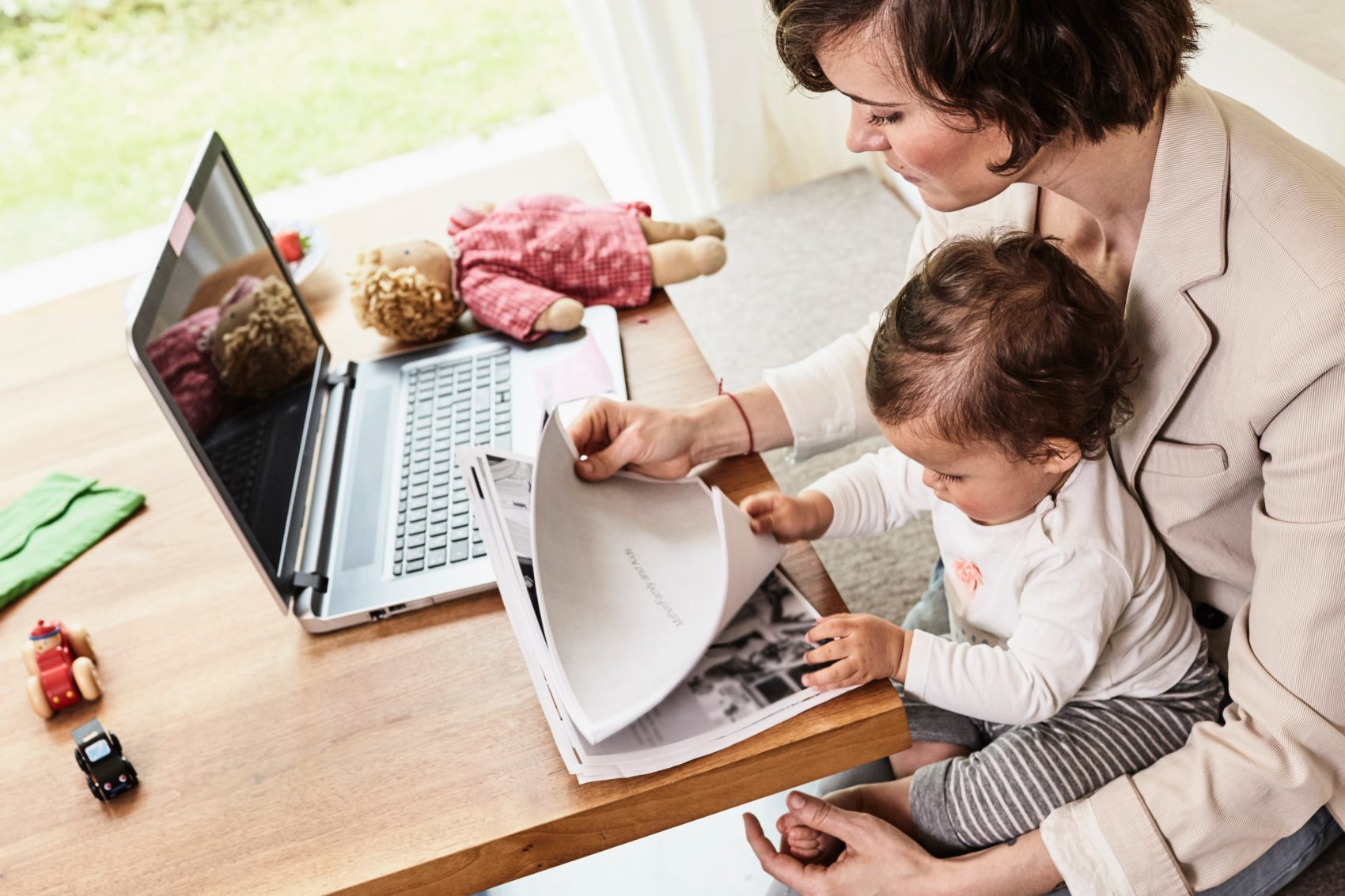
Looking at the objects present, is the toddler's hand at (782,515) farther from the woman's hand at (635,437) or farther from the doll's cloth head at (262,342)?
the doll's cloth head at (262,342)

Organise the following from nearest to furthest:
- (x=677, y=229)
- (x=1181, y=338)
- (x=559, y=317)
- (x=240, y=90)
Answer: (x=1181, y=338)
(x=559, y=317)
(x=677, y=229)
(x=240, y=90)

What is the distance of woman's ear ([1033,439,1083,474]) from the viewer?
910 mm

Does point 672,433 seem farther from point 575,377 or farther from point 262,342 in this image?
point 262,342

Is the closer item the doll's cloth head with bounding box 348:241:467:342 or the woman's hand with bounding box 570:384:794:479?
the woman's hand with bounding box 570:384:794:479

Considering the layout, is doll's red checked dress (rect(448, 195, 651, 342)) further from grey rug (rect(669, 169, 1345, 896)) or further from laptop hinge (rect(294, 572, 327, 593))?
grey rug (rect(669, 169, 1345, 896))

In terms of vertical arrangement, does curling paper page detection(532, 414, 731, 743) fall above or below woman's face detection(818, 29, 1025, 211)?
below

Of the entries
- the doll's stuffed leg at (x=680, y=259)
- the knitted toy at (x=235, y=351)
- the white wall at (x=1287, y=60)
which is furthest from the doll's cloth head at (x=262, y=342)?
the white wall at (x=1287, y=60)

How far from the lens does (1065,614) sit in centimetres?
93

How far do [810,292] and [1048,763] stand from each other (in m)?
1.51

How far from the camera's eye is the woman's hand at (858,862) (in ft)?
3.01

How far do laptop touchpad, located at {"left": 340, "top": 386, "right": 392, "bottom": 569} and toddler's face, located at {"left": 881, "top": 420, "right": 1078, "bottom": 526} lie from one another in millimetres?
487

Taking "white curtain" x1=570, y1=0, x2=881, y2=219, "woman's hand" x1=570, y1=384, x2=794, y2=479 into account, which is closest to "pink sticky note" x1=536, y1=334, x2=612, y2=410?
"woman's hand" x1=570, y1=384, x2=794, y2=479

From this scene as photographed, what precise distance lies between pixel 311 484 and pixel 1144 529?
0.78 metres

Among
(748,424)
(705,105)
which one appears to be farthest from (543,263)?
(705,105)
